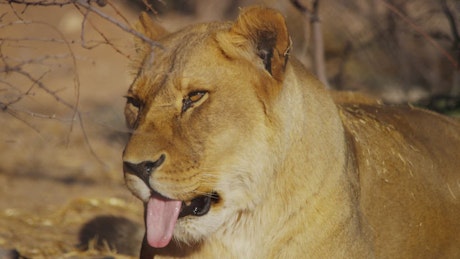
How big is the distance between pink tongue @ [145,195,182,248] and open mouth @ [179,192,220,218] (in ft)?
0.17

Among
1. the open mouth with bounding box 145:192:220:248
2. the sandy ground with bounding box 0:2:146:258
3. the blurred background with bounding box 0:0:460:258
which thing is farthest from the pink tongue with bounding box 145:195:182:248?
the blurred background with bounding box 0:0:460:258

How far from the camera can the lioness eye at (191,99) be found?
12.8 feet

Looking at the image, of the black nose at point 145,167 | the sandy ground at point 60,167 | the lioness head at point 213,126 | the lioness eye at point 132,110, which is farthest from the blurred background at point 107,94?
the black nose at point 145,167

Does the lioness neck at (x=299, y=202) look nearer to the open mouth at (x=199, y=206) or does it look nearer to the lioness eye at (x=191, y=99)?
the open mouth at (x=199, y=206)

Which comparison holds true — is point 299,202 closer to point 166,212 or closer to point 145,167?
point 166,212

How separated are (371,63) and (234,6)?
2.25m

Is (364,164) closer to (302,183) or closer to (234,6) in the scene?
(302,183)

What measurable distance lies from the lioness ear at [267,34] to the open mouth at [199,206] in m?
0.55

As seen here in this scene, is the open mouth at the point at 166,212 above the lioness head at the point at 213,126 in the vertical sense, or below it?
below

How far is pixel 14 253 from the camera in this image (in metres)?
5.64

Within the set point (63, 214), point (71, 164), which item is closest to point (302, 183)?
point (63, 214)

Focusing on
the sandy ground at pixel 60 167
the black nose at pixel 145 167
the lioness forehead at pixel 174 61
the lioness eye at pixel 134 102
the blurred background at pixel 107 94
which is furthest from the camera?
the blurred background at pixel 107 94

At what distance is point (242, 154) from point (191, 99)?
30cm

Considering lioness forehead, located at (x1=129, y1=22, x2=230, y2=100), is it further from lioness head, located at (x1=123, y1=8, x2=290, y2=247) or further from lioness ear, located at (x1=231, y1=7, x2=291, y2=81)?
lioness ear, located at (x1=231, y1=7, x2=291, y2=81)
